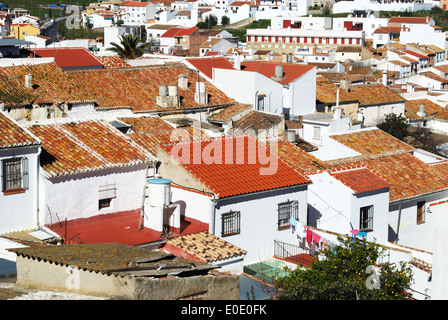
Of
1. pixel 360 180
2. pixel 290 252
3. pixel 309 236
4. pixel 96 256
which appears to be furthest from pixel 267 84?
pixel 96 256

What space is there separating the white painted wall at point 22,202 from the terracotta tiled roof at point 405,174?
909 cm

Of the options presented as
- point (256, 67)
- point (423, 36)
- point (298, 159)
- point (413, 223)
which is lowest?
point (413, 223)

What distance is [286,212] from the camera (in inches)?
775

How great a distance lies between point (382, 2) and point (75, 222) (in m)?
119

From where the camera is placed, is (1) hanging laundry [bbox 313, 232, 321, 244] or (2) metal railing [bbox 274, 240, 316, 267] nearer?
(1) hanging laundry [bbox 313, 232, 321, 244]

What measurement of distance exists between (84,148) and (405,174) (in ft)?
35.1

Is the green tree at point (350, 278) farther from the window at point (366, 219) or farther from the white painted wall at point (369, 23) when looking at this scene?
the white painted wall at point (369, 23)

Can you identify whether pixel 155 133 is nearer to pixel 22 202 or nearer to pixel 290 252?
pixel 290 252

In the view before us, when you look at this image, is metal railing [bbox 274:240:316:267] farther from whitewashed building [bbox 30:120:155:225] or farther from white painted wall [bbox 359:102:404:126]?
white painted wall [bbox 359:102:404:126]

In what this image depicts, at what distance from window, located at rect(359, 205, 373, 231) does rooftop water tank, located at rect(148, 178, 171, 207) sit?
19.4 ft

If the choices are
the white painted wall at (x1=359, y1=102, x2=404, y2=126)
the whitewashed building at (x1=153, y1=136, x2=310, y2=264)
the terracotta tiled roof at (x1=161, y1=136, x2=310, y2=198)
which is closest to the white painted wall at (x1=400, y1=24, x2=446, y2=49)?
the white painted wall at (x1=359, y1=102, x2=404, y2=126)

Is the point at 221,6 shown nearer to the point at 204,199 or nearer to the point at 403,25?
the point at 403,25

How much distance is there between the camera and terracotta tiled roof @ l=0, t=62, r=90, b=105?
981 inches

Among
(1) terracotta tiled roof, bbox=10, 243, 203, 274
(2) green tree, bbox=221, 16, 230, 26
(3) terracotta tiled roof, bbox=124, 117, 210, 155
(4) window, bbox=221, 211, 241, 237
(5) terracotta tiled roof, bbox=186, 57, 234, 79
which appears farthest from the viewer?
(2) green tree, bbox=221, 16, 230, 26
